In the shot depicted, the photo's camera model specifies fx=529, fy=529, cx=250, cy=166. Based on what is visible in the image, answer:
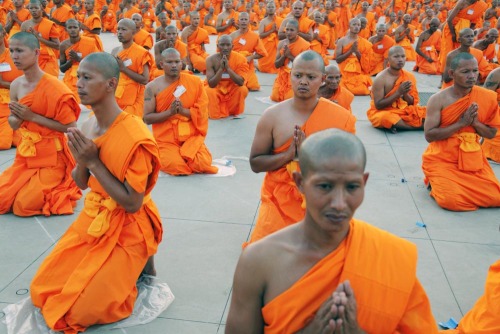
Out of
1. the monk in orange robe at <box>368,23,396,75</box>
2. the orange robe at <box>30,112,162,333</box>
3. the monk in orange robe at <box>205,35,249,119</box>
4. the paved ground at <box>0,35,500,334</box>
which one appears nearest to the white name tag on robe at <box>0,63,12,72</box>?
the paved ground at <box>0,35,500,334</box>

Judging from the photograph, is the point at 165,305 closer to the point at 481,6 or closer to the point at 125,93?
the point at 125,93

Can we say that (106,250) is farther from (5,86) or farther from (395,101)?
(395,101)

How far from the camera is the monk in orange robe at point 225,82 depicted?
9.44m

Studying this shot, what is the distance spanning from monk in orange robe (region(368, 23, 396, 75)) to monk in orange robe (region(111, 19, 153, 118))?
6.98 meters

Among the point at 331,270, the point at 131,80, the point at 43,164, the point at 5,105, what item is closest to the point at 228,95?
the point at 131,80

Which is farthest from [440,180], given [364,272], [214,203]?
[364,272]

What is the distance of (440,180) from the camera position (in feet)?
19.9

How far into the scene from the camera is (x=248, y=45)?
12.1m

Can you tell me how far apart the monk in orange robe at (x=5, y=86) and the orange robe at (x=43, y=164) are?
6.12ft

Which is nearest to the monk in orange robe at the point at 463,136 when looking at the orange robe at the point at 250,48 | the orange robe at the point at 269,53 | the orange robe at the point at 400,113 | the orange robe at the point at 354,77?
the orange robe at the point at 400,113

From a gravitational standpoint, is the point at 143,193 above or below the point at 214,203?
above

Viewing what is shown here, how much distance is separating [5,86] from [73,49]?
325cm

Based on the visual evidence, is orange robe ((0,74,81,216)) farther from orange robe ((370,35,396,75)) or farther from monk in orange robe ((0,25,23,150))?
orange robe ((370,35,396,75))

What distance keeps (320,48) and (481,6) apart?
4270mm
